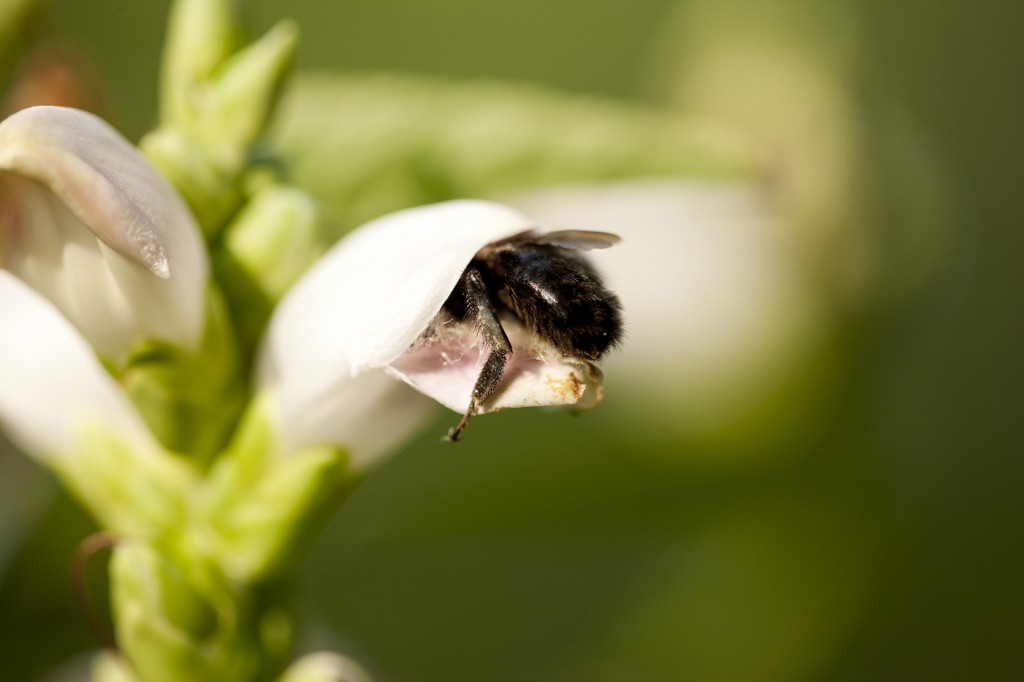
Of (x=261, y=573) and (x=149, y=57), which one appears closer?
(x=261, y=573)

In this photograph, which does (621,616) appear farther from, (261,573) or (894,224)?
(261,573)

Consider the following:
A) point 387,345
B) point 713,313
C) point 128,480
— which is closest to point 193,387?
point 128,480

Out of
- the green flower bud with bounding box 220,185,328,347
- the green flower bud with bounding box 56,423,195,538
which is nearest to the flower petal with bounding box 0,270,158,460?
the green flower bud with bounding box 56,423,195,538

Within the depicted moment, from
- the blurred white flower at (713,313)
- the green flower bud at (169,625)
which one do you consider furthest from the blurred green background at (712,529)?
the green flower bud at (169,625)

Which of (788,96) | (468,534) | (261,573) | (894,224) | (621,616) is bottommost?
(621,616)

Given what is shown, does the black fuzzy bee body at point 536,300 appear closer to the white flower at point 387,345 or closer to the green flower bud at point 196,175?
the white flower at point 387,345

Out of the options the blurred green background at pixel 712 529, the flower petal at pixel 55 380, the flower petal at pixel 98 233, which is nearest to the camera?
the flower petal at pixel 98 233

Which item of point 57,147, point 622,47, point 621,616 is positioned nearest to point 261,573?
point 57,147

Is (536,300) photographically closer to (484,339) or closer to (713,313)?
(484,339)
